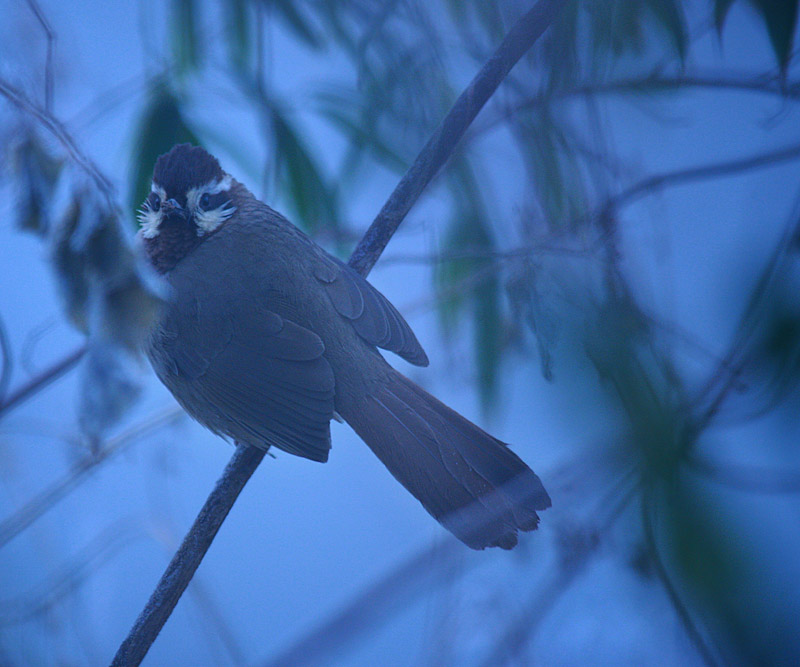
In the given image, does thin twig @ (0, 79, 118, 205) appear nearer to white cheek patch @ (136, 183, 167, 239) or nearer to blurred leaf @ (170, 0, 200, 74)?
blurred leaf @ (170, 0, 200, 74)

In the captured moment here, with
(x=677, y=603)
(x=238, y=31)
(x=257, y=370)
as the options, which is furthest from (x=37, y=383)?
(x=677, y=603)

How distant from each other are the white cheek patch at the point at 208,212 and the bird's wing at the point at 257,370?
11.0 inches

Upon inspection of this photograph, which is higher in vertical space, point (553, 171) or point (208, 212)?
point (553, 171)

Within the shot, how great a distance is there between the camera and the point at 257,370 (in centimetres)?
171

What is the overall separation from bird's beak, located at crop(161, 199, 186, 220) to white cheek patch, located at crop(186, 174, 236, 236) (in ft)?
0.13

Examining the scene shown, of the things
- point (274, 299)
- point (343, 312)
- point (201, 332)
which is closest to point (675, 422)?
point (343, 312)

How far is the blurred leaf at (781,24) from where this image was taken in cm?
146

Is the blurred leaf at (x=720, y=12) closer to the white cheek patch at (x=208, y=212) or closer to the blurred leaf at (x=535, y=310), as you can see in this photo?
the blurred leaf at (x=535, y=310)

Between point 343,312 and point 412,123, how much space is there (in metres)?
0.48

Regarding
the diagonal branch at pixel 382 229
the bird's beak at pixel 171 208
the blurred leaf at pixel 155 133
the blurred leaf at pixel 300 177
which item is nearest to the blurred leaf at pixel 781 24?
the diagonal branch at pixel 382 229

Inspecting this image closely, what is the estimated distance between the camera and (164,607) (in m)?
1.32

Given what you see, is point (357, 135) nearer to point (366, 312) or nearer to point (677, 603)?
point (366, 312)

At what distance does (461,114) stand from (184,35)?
0.70 meters

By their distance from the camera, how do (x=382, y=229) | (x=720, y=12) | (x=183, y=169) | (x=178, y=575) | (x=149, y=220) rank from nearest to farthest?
(x=178, y=575)
(x=720, y=12)
(x=382, y=229)
(x=183, y=169)
(x=149, y=220)
